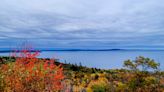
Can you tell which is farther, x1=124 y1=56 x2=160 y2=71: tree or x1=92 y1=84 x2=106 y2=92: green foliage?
x1=92 y1=84 x2=106 y2=92: green foliage

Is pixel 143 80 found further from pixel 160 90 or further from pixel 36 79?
pixel 36 79

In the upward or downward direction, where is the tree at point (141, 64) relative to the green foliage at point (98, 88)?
upward

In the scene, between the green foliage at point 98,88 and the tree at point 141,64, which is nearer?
the tree at point 141,64

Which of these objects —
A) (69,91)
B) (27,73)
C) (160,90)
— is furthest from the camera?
(69,91)

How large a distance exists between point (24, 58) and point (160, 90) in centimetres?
851

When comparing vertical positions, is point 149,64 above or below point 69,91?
above

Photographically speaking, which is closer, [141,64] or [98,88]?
[141,64]

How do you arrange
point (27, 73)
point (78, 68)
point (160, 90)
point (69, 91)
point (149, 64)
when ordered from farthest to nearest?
point (78, 68), point (69, 91), point (160, 90), point (149, 64), point (27, 73)

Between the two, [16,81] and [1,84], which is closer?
[1,84]

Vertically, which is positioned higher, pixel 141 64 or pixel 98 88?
pixel 141 64

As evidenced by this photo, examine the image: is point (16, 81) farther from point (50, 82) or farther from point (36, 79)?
point (50, 82)

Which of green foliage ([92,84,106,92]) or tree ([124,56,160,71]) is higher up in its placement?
tree ([124,56,160,71])

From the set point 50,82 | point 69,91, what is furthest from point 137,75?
point 50,82

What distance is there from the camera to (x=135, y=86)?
16.6 metres
